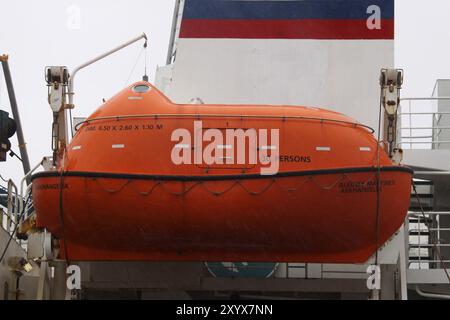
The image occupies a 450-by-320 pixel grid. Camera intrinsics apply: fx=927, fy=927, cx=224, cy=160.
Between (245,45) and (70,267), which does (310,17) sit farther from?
(70,267)

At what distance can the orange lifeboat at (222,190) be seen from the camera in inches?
313

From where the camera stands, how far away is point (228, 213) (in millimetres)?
7938

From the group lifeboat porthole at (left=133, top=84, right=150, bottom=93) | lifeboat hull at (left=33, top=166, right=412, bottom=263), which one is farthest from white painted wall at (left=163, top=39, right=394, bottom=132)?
lifeboat hull at (left=33, top=166, right=412, bottom=263)

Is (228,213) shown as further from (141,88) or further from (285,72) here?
(285,72)

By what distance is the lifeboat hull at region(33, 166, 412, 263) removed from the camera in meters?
7.94

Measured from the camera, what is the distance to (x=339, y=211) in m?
8.01

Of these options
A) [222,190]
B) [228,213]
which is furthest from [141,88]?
[228,213]

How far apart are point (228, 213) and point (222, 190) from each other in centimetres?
20

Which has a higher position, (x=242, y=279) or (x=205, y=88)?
(x=205, y=88)

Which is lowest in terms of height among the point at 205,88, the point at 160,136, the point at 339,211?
the point at 339,211

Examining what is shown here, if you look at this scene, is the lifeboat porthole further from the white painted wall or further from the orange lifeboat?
the white painted wall
